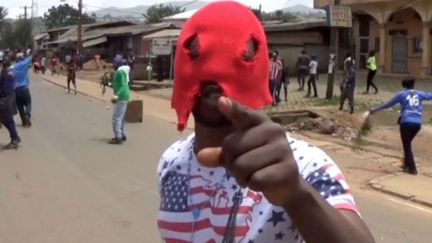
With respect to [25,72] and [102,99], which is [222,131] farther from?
[102,99]

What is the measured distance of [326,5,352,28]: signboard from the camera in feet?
66.2

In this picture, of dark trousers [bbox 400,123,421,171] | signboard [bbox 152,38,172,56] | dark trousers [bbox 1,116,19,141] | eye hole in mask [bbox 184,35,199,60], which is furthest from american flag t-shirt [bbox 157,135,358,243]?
signboard [bbox 152,38,172,56]

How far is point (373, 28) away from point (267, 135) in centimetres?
3617

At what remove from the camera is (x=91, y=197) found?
8.41m

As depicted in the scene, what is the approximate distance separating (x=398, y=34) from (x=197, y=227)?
110ft

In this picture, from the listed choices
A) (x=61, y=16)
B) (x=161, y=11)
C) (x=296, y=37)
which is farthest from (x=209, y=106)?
(x=61, y=16)

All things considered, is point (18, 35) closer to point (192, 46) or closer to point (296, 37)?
point (296, 37)

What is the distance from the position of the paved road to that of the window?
2089 centimetres

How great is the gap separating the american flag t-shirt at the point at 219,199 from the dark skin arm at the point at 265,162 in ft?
0.75

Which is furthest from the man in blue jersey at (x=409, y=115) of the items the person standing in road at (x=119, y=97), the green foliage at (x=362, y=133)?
the person standing in road at (x=119, y=97)

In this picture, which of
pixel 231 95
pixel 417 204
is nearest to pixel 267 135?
pixel 231 95

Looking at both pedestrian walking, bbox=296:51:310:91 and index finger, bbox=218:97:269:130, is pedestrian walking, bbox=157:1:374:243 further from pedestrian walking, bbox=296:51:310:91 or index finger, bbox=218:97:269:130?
pedestrian walking, bbox=296:51:310:91

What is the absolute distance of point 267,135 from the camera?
1338 mm

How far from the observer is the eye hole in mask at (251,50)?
1654 mm
